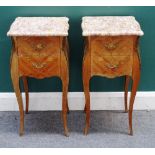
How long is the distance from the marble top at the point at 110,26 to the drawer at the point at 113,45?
45 millimetres

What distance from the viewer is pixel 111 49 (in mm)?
2488

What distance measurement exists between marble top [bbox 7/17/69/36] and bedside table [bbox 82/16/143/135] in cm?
15

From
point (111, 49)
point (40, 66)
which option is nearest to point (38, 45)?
point (40, 66)

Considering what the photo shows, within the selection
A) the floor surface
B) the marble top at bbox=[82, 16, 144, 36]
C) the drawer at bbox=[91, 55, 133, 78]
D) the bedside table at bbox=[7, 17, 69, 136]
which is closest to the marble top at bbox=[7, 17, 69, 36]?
the bedside table at bbox=[7, 17, 69, 136]

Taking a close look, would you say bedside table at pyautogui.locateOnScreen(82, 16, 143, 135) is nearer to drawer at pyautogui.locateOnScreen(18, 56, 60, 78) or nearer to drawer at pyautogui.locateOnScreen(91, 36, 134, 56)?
drawer at pyautogui.locateOnScreen(91, 36, 134, 56)

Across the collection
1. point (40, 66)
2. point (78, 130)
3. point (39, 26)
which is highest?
point (39, 26)

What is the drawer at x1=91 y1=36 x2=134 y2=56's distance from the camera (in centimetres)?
247

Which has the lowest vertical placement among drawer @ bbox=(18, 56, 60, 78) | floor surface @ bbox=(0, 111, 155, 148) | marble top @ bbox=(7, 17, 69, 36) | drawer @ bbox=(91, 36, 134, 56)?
floor surface @ bbox=(0, 111, 155, 148)

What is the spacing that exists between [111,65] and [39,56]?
46 centimetres

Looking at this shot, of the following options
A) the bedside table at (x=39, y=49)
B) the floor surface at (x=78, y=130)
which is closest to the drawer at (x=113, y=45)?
the bedside table at (x=39, y=49)

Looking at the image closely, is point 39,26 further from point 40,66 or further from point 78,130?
point 78,130

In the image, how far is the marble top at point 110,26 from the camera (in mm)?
2424
